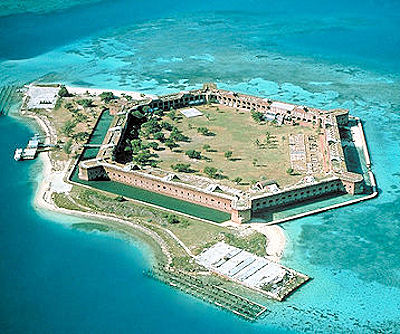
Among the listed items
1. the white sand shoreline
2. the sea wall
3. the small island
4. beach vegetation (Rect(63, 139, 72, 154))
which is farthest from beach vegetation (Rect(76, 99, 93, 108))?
the sea wall

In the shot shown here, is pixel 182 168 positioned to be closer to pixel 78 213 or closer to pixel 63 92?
pixel 78 213

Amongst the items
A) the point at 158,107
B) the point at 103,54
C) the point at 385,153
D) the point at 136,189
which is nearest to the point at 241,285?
the point at 136,189

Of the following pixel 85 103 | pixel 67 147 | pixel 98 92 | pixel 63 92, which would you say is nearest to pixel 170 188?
pixel 67 147

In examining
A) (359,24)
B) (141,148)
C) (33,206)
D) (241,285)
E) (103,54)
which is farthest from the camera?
(359,24)

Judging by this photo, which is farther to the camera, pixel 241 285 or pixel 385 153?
pixel 385 153

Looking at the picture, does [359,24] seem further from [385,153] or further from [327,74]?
[385,153]

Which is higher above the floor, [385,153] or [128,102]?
[128,102]
